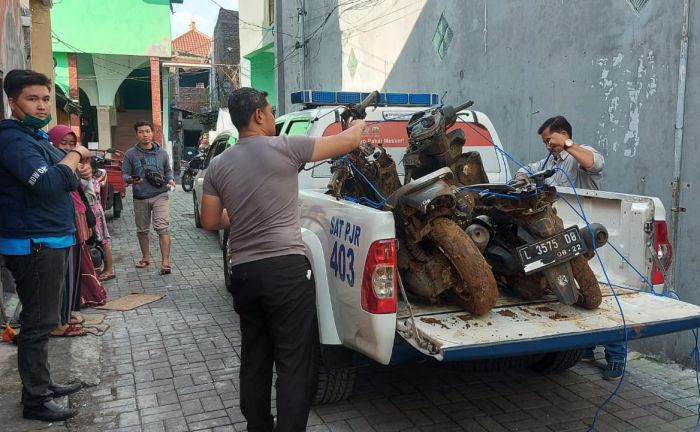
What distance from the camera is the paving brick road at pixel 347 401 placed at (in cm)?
371

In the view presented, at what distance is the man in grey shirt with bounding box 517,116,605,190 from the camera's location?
448 centimetres

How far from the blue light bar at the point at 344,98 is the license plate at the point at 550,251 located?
2.24 meters

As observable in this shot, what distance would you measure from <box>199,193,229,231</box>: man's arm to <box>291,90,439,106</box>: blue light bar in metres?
2.22

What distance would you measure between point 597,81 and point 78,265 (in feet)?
15.8

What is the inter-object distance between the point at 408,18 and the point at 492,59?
2.91 meters

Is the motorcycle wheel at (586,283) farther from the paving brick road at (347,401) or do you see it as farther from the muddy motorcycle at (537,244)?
the paving brick road at (347,401)

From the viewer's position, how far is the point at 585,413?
12.7 ft

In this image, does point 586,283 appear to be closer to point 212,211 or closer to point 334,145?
point 334,145

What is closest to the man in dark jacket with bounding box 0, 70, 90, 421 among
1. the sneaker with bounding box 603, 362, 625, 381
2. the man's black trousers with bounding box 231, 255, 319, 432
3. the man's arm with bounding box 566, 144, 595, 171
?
the man's black trousers with bounding box 231, 255, 319, 432

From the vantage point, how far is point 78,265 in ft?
14.8

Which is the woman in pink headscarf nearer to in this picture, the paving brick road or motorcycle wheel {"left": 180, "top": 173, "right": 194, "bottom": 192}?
the paving brick road

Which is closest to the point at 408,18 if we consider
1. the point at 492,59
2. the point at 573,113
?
the point at 492,59

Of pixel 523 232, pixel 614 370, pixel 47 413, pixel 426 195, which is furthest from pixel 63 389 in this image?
pixel 614 370

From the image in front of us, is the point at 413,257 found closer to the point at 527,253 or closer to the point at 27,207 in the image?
the point at 527,253
